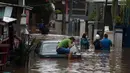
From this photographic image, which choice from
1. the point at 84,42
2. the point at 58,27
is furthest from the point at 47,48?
the point at 58,27

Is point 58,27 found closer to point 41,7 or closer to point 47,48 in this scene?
point 41,7

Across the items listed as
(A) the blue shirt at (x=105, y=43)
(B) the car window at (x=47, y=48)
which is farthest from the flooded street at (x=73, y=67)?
(A) the blue shirt at (x=105, y=43)

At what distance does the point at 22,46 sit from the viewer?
18484 millimetres

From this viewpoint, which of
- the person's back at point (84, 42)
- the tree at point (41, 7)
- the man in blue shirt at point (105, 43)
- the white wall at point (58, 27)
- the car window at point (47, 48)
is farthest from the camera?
the white wall at point (58, 27)

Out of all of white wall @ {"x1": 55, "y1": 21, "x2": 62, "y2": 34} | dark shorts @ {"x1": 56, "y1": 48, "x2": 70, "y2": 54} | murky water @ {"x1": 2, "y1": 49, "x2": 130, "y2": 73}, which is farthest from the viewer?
white wall @ {"x1": 55, "y1": 21, "x2": 62, "y2": 34}

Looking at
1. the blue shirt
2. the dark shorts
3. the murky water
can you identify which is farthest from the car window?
the blue shirt

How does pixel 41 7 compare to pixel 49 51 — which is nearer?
pixel 49 51

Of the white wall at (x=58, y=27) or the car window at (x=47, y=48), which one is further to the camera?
the white wall at (x=58, y=27)

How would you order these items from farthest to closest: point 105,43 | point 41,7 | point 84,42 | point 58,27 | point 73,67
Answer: point 58,27 → point 41,7 → point 84,42 → point 105,43 → point 73,67

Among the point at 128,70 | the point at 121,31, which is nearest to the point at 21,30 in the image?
the point at 128,70

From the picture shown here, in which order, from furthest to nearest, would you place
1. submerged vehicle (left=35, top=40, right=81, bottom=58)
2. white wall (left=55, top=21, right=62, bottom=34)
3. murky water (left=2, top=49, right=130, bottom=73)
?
white wall (left=55, top=21, right=62, bottom=34) < submerged vehicle (left=35, top=40, right=81, bottom=58) < murky water (left=2, top=49, right=130, bottom=73)

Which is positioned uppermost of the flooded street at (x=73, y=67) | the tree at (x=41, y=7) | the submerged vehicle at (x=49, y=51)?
the tree at (x=41, y=7)

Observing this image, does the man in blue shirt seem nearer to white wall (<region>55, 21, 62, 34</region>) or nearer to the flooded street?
the flooded street

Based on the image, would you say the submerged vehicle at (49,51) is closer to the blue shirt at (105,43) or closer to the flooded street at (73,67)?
the flooded street at (73,67)
